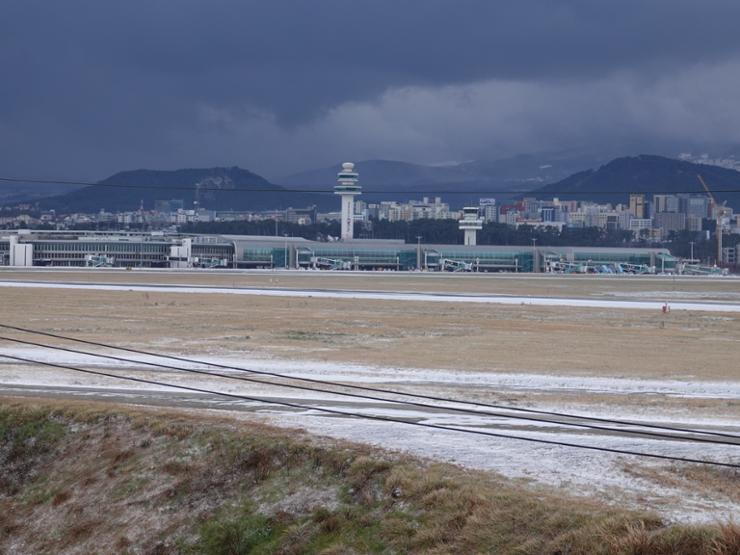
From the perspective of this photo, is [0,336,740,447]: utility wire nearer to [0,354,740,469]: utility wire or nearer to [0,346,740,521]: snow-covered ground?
[0,346,740,521]: snow-covered ground

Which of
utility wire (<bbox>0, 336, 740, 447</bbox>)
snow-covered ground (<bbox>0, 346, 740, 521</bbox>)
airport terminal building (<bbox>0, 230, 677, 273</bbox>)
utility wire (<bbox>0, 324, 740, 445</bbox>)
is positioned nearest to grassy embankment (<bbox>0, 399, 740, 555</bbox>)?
snow-covered ground (<bbox>0, 346, 740, 521</bbox>)

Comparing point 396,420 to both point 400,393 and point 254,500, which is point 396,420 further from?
point 254,500

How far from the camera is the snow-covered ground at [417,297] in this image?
217 feet

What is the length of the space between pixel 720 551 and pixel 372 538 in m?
5.51

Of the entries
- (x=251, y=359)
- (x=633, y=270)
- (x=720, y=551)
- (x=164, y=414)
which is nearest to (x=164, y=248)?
→ (x=633, y=270)

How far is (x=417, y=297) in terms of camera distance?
71.6m

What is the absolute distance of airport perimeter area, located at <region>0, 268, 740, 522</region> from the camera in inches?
722

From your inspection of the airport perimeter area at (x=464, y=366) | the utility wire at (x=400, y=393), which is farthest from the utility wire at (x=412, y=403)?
the utility wire at (x=400, y=393)

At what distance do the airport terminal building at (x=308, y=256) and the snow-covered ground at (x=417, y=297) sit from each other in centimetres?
9044

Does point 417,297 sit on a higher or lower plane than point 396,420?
lower

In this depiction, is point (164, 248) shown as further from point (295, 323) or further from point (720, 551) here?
point (720, 551)

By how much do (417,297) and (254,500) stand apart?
178ft

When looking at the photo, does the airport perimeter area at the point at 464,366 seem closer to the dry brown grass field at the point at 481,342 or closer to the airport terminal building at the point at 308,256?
the dry brown grass field at the point at 481,342

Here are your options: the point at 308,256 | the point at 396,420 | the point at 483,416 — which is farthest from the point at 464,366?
the point at 308,256
